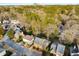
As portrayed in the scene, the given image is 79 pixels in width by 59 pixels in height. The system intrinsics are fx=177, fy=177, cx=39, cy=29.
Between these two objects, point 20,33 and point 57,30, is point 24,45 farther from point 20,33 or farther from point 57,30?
point 57,30

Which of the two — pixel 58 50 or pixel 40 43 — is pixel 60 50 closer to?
pixel 58 50

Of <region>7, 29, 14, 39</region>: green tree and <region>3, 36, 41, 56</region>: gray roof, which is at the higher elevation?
<region>7, 29, 14, 39</region>: green tree

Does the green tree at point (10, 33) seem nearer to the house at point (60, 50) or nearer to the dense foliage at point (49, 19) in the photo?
the dense foliage at point (49, 19)

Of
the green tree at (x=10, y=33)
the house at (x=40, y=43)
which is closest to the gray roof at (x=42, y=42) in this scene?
the house at (x=40, y=43)

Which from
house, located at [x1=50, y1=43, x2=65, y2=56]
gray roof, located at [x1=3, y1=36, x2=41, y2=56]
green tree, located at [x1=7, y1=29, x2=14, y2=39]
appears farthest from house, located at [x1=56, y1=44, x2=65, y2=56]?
green tree, located at [x1=7, y1=29, x2=14, y2=39]

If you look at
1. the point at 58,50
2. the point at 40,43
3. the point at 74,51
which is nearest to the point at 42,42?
the point at 40,43

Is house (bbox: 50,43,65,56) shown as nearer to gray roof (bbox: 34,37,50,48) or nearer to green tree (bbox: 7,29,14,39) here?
gray roof (bbox: 34,37,50,48)

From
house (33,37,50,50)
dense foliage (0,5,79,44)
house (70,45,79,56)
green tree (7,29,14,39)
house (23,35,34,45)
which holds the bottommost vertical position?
house (70,45,79,56)

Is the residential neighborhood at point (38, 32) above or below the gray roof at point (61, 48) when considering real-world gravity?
above

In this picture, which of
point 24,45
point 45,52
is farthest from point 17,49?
point 45,52

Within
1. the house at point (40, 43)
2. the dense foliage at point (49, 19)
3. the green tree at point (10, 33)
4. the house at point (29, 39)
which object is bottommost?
the house at point (40, 43)

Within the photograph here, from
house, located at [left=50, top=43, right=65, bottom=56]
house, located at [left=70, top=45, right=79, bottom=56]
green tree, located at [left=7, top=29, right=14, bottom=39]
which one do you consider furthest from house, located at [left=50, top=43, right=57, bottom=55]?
green tree, located at [left=7, top=29, right=14, bottom=39]
